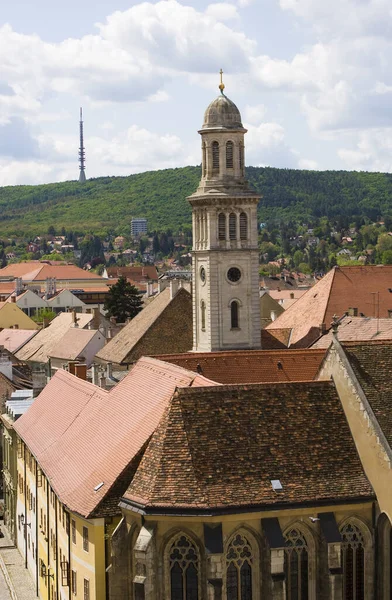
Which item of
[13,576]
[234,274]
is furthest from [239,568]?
[234,274]

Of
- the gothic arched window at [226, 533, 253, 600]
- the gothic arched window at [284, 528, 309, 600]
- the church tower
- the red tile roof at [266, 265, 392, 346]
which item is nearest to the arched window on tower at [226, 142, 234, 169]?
the church tower

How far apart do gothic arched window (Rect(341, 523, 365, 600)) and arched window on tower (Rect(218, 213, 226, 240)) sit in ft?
123

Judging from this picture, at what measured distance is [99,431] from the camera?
4375 centimetres

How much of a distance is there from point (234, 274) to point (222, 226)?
2.94 m

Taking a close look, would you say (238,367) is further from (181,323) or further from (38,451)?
(181,323)

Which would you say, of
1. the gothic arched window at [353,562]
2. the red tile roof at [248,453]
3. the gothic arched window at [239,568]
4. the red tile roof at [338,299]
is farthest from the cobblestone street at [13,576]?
the red tile roof at [338,299]

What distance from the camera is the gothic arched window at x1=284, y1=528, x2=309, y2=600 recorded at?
117 ft

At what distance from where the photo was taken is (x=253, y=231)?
72812 mm

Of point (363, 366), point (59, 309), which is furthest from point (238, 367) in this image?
point (59, 309)

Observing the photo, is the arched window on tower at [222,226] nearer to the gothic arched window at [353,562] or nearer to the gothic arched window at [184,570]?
the gothic arched window at [353,562]

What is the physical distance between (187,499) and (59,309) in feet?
465

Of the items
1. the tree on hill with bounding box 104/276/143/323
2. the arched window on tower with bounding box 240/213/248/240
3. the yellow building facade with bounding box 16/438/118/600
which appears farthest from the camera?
the tree on hill with bounding box 104/276/143/323

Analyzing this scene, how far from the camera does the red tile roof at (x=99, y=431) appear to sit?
3847 centimetres

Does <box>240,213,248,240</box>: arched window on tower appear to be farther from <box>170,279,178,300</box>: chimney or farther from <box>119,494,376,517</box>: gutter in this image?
<box>119,494,376,517</box>: gutter
